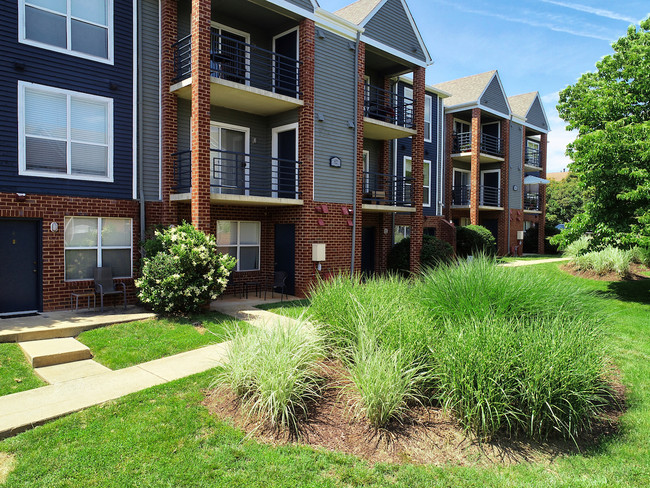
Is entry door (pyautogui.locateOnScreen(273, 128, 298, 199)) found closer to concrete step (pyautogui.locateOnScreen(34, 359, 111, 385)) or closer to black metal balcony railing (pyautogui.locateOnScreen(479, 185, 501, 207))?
concrete step (pyautogui.locateOnScreen(34, 359, 111, 385))

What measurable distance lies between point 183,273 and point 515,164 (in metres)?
23.4

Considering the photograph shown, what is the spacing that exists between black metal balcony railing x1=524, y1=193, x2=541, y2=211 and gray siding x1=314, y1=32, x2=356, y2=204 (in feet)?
66.0

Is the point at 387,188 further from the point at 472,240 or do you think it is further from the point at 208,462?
the point at 208,462

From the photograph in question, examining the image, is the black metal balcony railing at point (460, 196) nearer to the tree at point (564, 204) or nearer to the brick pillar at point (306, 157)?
the brick pillar at point (306, 157)

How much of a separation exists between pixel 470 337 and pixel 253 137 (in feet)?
34.0

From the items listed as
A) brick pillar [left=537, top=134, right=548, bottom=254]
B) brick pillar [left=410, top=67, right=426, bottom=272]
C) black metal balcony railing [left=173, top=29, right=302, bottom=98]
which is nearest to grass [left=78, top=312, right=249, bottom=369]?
black metal balcony railing [left=173, top=29, right=302, bottom=98]

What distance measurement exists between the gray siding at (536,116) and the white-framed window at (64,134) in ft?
84.8

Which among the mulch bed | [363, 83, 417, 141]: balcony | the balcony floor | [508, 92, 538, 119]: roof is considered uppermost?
[508, 92, 538, 119]: roof

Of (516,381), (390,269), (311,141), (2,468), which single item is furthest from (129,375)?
(390,269)

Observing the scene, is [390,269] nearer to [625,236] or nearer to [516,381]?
[625,236]

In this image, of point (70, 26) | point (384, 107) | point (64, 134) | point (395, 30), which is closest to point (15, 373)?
point (64, 134)

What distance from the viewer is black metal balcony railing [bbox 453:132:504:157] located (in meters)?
23.5

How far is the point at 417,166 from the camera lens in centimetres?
1616

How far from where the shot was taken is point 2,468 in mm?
3814
